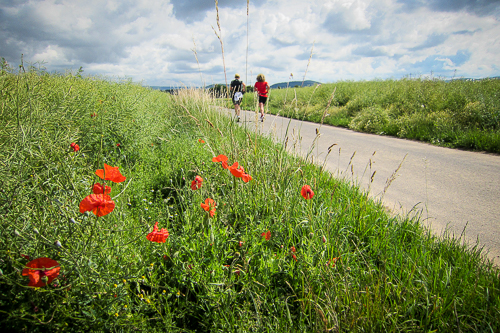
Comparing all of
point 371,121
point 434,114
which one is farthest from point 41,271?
point 371,121

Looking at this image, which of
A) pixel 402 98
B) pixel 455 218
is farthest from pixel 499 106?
pixel 455 218

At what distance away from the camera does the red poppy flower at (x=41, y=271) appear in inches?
40.1

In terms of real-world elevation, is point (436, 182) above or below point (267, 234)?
below

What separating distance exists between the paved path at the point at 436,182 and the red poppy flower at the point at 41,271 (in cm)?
179

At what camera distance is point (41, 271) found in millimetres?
1050

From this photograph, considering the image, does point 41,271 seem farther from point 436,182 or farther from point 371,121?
point 371,121

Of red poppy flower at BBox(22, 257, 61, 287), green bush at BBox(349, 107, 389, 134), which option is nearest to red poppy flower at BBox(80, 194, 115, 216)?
red poppy flower at BBox(22, 257, 61, 287)

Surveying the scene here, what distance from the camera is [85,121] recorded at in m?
3.66

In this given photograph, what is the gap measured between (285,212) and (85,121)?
330 cm

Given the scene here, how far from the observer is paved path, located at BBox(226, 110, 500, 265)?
2.62 metres

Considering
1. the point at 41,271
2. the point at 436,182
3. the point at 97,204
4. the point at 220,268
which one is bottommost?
the point at 436,182

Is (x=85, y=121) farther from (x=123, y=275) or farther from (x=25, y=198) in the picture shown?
(x=123, y=275)

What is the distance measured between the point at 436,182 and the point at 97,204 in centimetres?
448

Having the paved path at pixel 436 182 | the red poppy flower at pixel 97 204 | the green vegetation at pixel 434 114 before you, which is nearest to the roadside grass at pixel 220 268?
the red poppy flower at pixel 97 204
